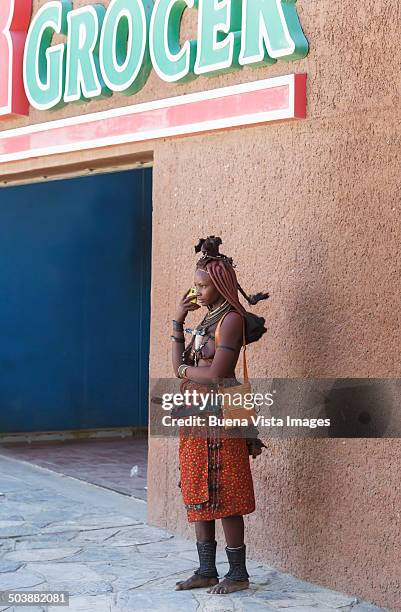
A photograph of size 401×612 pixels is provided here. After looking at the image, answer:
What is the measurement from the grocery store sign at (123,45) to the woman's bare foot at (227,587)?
280 centimetres

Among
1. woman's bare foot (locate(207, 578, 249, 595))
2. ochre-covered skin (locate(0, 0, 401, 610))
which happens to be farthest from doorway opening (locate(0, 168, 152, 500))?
woman's bare foot (locate(207, 578, 249, 595))

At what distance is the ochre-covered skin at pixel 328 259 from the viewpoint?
5.29m

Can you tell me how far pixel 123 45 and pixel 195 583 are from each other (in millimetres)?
3583

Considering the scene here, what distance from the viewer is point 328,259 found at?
220 inches

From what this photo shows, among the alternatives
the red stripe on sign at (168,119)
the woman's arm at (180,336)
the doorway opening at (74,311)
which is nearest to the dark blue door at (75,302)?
the doorway opening at (74,311)

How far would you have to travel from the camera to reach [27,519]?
7004mm

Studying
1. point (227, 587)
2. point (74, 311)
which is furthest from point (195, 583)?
point (74, 311)

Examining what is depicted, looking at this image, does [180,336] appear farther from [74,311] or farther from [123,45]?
[74,311]

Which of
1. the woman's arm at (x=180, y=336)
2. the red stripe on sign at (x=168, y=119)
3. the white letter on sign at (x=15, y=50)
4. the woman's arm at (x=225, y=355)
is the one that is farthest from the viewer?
the white letter on sign at (x=15, y=50)

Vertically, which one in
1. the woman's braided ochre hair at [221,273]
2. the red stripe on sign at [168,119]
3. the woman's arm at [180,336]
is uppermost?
the red stripe on sign at [168,119]

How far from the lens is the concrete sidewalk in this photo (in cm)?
527

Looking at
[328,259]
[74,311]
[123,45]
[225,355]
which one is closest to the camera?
[225,355]

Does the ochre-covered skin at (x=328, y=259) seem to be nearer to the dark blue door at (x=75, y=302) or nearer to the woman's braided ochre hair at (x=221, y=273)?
the woman's braided ochre hair at (x=221, y=273)

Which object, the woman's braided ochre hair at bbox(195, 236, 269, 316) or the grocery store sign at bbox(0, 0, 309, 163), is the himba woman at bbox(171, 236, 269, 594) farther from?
the grocery store sign at bbox(0, 0, 309, 163)
